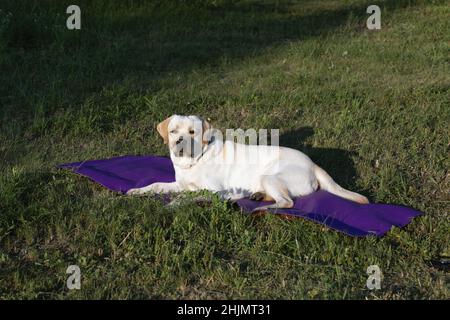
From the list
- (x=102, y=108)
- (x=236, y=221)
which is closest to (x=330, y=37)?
(x=102, y=108)

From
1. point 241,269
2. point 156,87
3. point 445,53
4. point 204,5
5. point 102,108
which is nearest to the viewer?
point 241,269

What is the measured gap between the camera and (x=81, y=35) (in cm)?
1047

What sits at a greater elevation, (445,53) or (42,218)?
(445,53)

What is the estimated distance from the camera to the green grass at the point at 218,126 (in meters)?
4.71

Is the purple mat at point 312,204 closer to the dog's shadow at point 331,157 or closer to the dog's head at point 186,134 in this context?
the dog's head at point 186,134

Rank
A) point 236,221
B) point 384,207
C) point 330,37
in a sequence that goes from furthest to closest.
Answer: point 330,37 < point 384,207 < point 236,221

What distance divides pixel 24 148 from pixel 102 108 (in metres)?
1.29

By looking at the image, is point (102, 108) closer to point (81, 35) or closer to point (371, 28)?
point (81, 35)

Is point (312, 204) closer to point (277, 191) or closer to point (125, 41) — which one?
point (277, 191)

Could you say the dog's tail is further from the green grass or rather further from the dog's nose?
the dog's nose

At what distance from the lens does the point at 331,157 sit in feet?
22.6

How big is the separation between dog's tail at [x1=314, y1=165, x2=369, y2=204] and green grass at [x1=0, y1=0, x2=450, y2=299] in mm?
360

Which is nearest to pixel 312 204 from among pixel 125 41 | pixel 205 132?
pixel 205 132

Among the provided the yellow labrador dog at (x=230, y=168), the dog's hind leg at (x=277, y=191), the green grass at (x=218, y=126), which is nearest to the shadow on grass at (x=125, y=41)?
the green grass at (x=218, y=126)
